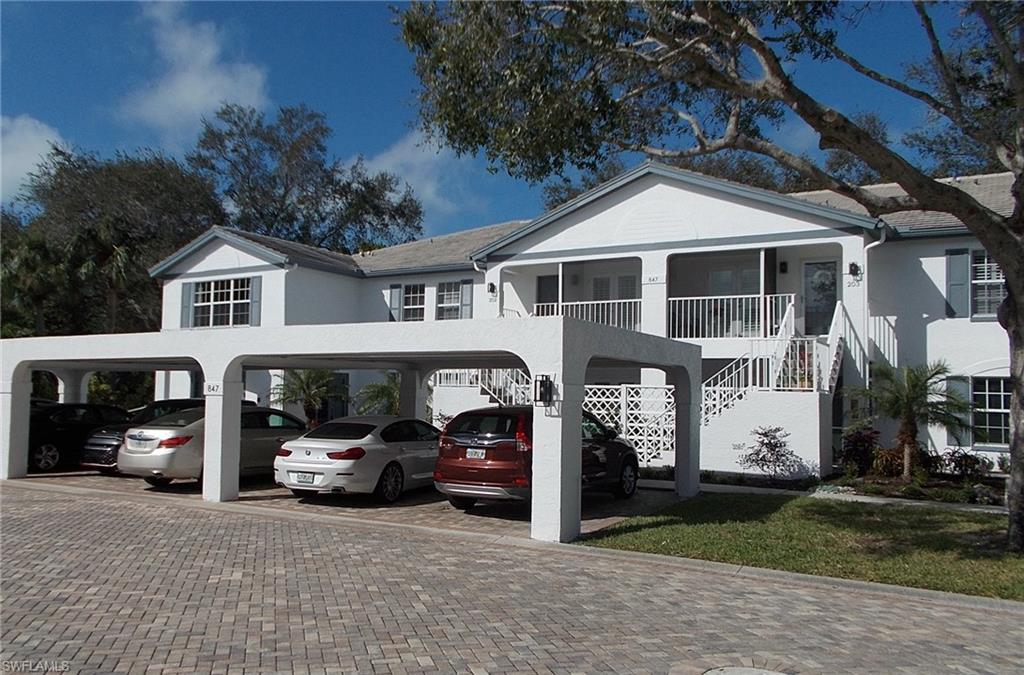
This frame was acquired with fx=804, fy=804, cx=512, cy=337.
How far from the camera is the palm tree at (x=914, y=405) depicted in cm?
1497

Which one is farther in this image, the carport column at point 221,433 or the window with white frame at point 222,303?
the window with white frame at point 222,303

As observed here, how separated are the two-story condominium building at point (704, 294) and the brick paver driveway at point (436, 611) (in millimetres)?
5293

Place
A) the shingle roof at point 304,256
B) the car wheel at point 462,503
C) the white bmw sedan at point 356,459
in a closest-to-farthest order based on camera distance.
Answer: the white bmw sedan at point 356,459
the car wheel at point 462,503
the shingle roof at point 304,256

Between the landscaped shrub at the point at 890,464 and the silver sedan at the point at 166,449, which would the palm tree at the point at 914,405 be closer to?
the landscaped shrub at the point at 890,464

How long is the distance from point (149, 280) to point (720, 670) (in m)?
35.2

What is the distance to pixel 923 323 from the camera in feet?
58.2

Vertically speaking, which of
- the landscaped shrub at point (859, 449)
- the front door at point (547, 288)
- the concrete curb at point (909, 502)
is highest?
the front door at point (547, 288)

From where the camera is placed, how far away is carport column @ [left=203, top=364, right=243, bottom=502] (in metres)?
12.9

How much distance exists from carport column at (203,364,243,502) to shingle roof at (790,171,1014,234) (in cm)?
1304

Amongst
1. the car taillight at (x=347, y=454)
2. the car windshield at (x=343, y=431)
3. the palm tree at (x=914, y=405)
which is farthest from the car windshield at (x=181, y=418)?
the palm tree at (x=914, y=405)

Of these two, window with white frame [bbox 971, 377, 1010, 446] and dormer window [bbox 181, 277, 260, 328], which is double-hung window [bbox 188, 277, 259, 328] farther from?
window with white frame [bbox 971, 377, 1010, 446]

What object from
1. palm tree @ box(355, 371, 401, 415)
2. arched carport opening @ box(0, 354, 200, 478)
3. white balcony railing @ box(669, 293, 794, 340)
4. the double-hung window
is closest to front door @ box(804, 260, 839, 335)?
white balcony railing @ box(669, 293, 794, 340)

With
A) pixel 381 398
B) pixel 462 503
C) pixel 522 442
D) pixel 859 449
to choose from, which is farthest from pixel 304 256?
pixel 859 449

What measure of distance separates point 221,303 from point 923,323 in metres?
19.9
